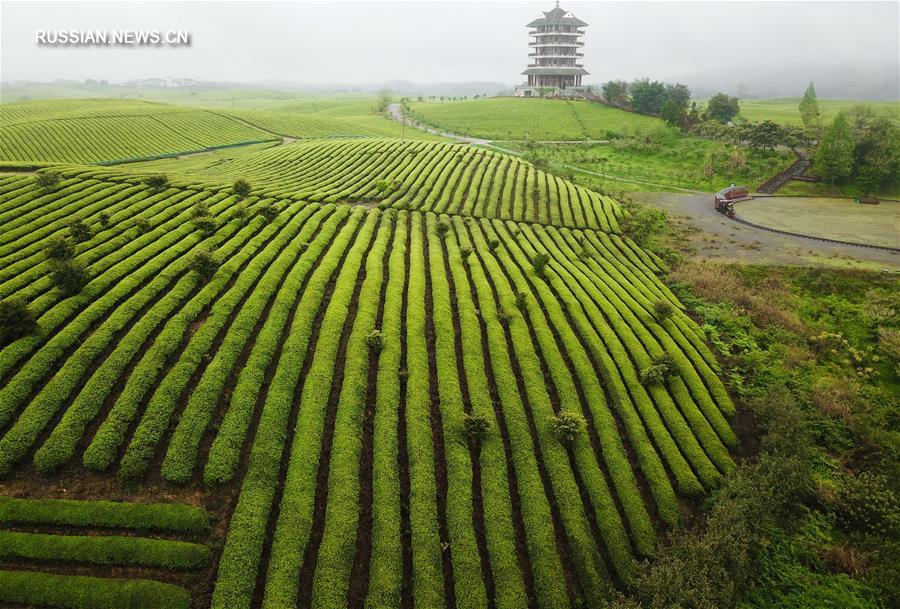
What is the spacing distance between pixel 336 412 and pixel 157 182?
40226mm

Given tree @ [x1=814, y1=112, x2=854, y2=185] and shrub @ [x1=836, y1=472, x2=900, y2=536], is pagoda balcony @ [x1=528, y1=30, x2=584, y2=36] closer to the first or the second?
tree @ [x1=814, y1=112, x2=854, y2=185]

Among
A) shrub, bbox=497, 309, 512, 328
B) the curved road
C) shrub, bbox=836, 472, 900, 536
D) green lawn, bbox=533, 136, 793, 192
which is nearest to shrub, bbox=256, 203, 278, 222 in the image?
shrub, bbox=497, 309, 512, 328

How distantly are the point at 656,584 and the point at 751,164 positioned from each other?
102132mm

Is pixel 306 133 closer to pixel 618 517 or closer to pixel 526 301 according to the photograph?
pixel 526 301

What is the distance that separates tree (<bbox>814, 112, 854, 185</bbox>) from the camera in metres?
78.8

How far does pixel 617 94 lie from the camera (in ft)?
522

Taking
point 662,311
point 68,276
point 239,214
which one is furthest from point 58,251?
point 662,311

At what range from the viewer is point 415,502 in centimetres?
2114

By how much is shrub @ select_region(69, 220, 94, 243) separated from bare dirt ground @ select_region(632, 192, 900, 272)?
63736mm

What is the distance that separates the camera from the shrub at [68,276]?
29609 mm

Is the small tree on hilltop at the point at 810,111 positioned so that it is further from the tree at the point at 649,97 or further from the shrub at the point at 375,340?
the shrub at the point at 375,340

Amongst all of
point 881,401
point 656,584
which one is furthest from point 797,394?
point 656,584

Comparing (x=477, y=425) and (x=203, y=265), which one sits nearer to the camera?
(x=477, y=425)

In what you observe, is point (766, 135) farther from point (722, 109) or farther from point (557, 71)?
point (557, 71)
